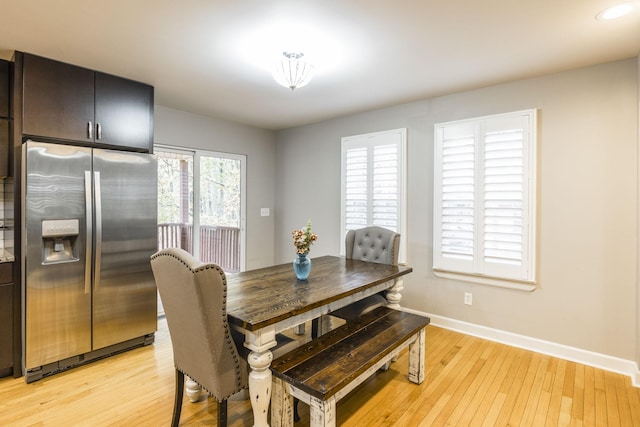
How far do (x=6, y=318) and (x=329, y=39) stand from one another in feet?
10.3

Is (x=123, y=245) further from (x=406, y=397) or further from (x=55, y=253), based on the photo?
(x=406, y=397)

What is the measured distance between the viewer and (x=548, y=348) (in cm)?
293

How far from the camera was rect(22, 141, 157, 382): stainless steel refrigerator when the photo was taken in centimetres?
245

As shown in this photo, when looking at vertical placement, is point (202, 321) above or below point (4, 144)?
below

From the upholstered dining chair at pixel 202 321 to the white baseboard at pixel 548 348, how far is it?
2.48 m

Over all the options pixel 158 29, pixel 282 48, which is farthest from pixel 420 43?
pixel 158 29

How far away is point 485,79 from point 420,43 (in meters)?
1.05

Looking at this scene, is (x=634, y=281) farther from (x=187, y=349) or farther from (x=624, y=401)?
(x=187, y=349)

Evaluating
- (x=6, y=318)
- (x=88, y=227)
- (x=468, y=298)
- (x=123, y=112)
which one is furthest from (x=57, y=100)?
(x=468, y=298)

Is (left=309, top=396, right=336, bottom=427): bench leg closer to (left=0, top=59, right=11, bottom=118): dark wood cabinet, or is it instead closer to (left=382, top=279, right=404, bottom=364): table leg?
(left=382, top=279, right=404, bottom=364): table leg

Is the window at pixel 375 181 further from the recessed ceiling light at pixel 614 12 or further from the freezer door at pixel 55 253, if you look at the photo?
the freezer door at pixel 55 253

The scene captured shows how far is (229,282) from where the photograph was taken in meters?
2.35

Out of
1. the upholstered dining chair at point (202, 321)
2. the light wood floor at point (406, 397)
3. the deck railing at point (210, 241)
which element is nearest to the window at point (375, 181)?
the light wood floor at point (406, 397)

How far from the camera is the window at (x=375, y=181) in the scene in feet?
12.4
